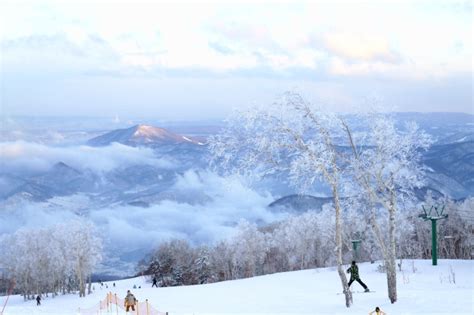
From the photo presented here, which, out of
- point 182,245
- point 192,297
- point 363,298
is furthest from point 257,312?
point 182,245

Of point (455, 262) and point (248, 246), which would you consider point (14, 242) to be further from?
point (455, 262)

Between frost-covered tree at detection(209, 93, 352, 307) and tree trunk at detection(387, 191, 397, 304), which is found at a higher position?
frost-covered tree at detection(209, 93, 352, 307)

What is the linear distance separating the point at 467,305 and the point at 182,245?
326 ft

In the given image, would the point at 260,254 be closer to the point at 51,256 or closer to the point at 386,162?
the point at 51,256

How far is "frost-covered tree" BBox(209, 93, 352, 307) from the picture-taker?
90.5ft

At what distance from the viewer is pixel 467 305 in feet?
83.5

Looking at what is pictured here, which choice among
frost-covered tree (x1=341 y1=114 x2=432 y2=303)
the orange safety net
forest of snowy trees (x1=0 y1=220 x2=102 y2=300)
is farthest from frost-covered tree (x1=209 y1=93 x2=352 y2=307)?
forest of snowy trees (x1=0 y1=220 x2=102 y2=300)

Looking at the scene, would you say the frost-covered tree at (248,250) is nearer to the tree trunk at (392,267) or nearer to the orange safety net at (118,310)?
the orange safety net at (118,310)

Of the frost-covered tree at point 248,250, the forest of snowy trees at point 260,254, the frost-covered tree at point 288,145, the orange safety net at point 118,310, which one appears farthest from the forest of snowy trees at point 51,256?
the frost-covered tree at point 288,145

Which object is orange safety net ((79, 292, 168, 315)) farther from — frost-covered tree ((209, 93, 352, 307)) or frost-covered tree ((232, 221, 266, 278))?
frost-covered tree ((232, 221, 266, 278))

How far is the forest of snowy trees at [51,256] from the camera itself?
89.0m

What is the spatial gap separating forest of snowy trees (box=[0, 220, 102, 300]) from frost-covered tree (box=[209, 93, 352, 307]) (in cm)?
6188

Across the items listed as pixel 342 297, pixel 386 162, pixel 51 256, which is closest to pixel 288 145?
pixel 386 162

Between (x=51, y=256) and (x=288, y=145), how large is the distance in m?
74.4
